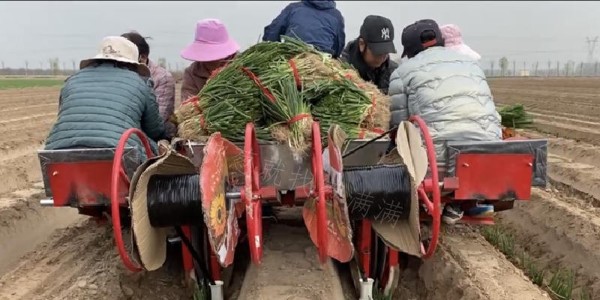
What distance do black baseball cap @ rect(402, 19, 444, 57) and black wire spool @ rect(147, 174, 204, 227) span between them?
6.74 feet

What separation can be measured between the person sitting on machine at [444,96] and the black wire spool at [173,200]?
1.53 metres

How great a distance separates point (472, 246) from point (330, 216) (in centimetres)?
190

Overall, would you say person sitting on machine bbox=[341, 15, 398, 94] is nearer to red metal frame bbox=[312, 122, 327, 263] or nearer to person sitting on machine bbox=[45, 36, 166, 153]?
person sitting on machine bbox=[45, 36, 166, 153]

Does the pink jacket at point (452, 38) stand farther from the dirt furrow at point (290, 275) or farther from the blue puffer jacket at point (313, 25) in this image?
the dirt furrow at point (290, 275)

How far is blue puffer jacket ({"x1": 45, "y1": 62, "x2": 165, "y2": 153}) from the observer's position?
3.89m

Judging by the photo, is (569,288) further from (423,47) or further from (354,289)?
(423,47)

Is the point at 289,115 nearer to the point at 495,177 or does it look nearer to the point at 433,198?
the point at 433,198

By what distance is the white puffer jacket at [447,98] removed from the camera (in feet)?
13.1

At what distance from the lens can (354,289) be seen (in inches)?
164

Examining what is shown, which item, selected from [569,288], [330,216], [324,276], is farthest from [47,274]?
[569,288]

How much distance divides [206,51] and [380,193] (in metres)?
2.65

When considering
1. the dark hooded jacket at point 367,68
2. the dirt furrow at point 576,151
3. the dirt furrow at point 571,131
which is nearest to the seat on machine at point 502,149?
the dark hooded jacket at point 367,68

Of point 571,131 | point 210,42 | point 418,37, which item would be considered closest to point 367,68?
point 418,37

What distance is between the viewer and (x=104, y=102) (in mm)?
3990
